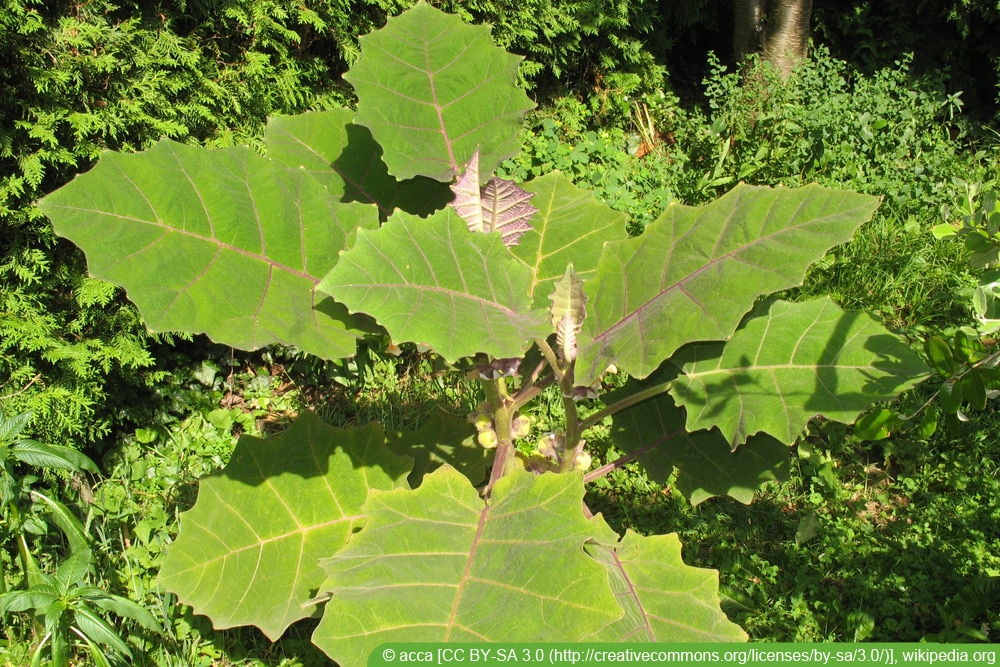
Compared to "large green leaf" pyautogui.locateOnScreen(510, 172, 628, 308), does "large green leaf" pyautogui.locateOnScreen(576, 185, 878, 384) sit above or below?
above

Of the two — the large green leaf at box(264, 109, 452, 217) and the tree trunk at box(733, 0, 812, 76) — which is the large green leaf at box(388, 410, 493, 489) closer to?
the large green leaf at box(264, 109, 452, 217)

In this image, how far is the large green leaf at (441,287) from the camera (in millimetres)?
1321

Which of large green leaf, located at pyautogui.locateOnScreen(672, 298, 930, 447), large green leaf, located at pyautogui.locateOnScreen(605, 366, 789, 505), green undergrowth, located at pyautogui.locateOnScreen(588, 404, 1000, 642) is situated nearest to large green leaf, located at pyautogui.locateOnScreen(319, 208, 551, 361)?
large green leaf, located at pyautogui.locateOnScreen(672, 298, 930, 447)

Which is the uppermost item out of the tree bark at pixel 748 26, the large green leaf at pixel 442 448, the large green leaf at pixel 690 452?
the tree bark at pixel 748 26

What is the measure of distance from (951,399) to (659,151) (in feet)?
11.3

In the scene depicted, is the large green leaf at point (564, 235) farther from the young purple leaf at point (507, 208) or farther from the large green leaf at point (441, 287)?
the large green leaf at point (441, 287)

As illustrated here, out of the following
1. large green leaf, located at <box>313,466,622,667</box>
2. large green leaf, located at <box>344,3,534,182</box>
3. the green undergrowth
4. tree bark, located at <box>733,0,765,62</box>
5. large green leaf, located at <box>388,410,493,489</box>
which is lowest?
the green undergrowth

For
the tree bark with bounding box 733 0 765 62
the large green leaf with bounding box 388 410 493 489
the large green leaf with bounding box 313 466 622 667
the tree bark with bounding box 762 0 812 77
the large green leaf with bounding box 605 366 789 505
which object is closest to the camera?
the large green leaf with bounding box 313 466 622 667

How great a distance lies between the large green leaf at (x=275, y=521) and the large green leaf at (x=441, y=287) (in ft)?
1.95

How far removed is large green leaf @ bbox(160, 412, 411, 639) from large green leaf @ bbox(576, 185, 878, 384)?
0.65 metres

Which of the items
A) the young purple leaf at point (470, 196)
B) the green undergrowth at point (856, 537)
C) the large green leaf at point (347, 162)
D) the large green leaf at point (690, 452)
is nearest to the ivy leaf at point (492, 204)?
the young purple leaf at point (470, 196)

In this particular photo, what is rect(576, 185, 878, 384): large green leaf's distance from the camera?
1426 mm

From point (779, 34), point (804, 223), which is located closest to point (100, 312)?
point (804, 223)

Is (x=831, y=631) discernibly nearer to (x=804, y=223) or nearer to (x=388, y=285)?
(x=804, y=223)
